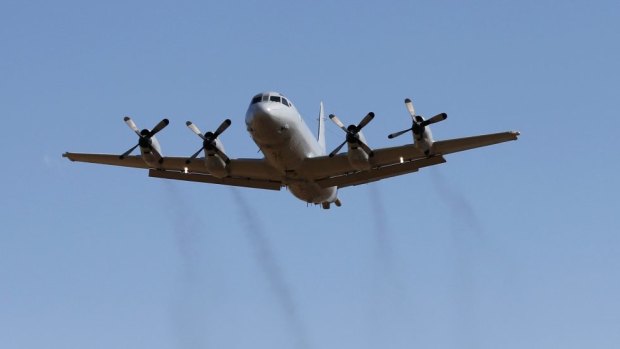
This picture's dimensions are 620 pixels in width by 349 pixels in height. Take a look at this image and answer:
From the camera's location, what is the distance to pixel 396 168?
51844mm

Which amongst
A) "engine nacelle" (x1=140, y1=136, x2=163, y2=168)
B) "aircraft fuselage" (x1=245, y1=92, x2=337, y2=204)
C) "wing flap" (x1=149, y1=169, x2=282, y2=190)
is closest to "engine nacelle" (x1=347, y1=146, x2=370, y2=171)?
"aircraft fuselage" (x1=245, y1=92, x2=337, y2=204)

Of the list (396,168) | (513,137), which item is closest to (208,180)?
(396,168)

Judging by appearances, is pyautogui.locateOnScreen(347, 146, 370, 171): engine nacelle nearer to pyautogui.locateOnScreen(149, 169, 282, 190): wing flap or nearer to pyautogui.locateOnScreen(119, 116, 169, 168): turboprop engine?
pyautogui.locateOnScreen(149, 169, 282, 190): wing flap

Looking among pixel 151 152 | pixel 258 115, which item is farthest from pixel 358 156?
pixel 151 152

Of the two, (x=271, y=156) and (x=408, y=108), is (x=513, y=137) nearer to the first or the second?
(x=408, y=108)

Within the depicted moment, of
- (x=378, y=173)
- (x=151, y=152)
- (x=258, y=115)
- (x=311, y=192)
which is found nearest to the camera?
(x=258, y=115)

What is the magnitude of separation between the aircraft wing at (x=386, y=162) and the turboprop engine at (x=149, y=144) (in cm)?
682

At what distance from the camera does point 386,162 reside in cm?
5166

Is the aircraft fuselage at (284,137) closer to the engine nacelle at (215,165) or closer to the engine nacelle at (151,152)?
the engine nacelle at (215,165)

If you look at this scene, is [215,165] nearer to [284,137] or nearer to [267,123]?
[284,137]

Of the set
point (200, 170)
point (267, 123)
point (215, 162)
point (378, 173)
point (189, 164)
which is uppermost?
point (267, 123)

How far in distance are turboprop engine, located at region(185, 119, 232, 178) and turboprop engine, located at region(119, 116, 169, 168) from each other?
72.8 inches

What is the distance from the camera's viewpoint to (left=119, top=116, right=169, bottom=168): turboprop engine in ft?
173

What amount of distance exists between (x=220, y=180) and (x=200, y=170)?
1.06m
